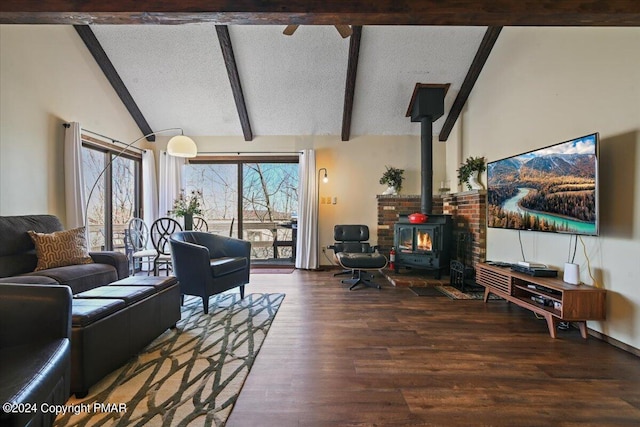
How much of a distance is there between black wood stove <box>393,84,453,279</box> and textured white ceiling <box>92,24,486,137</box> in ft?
0.76

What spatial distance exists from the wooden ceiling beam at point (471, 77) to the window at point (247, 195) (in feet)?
8.90

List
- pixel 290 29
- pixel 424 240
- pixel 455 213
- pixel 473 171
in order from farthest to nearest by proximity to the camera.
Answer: pixel 455 213, pixel 424 240, pixel 473 171, pixel 290 29

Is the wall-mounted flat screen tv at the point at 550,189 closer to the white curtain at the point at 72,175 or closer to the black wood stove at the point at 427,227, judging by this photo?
the black wood stove at the point at 427,227

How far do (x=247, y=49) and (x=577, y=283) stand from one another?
440cm

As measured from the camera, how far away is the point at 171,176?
17.2ft

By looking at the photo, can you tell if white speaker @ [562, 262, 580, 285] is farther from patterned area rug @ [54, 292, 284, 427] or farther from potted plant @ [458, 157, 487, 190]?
patterned area rug @ [54, 292, 284, 427]

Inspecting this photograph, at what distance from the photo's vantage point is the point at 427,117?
4.46 metres

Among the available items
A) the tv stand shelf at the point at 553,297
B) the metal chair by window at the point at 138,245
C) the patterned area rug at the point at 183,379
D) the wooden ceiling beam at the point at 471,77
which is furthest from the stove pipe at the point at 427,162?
the metal chair by window at the point at 138,245

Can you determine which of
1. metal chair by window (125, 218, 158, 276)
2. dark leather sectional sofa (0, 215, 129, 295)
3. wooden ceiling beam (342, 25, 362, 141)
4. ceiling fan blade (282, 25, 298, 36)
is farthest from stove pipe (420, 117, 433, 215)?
dark leather sectional sofa (0, 215, 129, 295)

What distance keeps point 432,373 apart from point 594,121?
2.43 m

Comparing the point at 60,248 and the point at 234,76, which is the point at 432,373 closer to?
the point at 60,248

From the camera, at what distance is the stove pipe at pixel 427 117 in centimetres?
441

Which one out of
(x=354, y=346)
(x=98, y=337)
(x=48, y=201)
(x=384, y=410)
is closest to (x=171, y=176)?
(x=48, y=201)

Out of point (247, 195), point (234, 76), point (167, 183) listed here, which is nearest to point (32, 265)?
point (167, 183)
